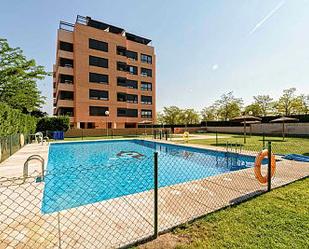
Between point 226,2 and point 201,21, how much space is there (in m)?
3.36

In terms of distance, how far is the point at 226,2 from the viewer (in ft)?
36.7

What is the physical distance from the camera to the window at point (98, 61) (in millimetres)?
32500

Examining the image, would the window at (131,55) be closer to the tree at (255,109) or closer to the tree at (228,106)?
the tree at (228,106)

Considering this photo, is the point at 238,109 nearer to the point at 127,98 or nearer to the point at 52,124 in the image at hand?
the point at 127,98

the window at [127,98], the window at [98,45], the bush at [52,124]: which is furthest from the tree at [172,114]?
the bush at [52,124]

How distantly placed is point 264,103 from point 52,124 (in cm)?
4245

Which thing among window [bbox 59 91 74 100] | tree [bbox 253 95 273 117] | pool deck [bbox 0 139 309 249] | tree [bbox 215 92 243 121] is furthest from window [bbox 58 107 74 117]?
tree [bbox 253 95 273 117]

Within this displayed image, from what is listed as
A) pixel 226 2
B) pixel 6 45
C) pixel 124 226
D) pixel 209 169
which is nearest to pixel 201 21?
pixel 226 2

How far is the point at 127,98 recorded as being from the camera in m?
37.0

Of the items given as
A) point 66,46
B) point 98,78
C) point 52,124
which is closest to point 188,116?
point 98,78

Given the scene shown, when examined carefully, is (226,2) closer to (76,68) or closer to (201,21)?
(201,21)

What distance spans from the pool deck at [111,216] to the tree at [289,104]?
4101 cm

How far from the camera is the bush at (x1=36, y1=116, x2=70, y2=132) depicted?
85.8 ft

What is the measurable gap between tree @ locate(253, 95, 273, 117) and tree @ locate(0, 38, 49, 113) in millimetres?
42050
